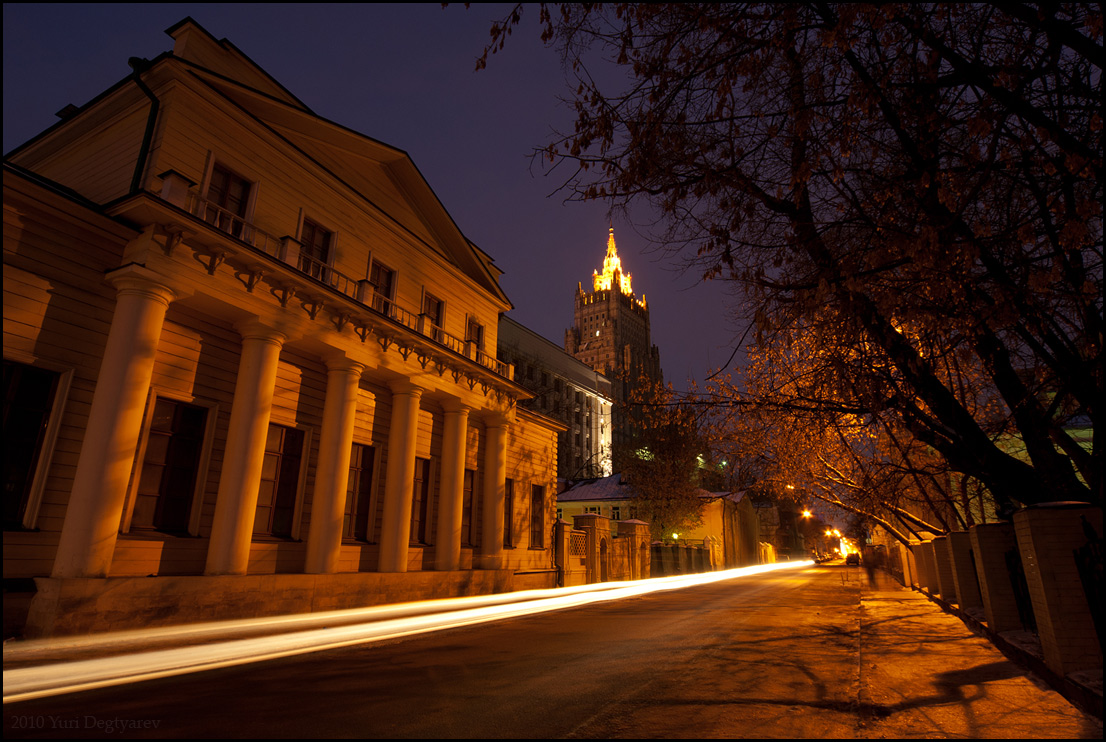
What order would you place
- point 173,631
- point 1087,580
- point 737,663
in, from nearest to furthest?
point 1087,580 < point 737,663 < point 173,631

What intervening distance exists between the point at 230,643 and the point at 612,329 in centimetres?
12288

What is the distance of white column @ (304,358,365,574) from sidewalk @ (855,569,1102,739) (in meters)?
10.5

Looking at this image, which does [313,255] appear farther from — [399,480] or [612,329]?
[612,329]

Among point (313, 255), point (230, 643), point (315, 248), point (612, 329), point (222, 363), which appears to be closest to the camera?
point (230, 643)

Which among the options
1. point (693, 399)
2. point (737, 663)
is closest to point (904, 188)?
point (693, 399)

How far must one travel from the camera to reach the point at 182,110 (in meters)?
11.6

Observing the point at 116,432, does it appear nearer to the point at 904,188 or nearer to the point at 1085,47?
the point at 904,188

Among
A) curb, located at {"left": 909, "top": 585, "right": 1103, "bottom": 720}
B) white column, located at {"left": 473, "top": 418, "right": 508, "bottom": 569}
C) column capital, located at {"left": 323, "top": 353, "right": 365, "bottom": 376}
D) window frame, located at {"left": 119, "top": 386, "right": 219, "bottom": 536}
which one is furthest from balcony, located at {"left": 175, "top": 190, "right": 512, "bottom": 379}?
curb, located at {"left": 909, "top": 585, "right": 1103, "bottom": 720}

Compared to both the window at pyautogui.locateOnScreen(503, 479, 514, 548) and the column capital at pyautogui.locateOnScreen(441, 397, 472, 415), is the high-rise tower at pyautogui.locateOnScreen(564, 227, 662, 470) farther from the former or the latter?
the column capital at pyautogui.locateOnScreen(441, 397, 472, 415)

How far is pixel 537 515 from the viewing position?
76.4 ft

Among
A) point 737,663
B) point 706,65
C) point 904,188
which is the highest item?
point 706,65

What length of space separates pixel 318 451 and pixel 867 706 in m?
12.6

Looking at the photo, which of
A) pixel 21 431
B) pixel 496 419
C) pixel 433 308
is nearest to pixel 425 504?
pixel 496 419

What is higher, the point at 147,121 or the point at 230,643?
the point at 147,121
